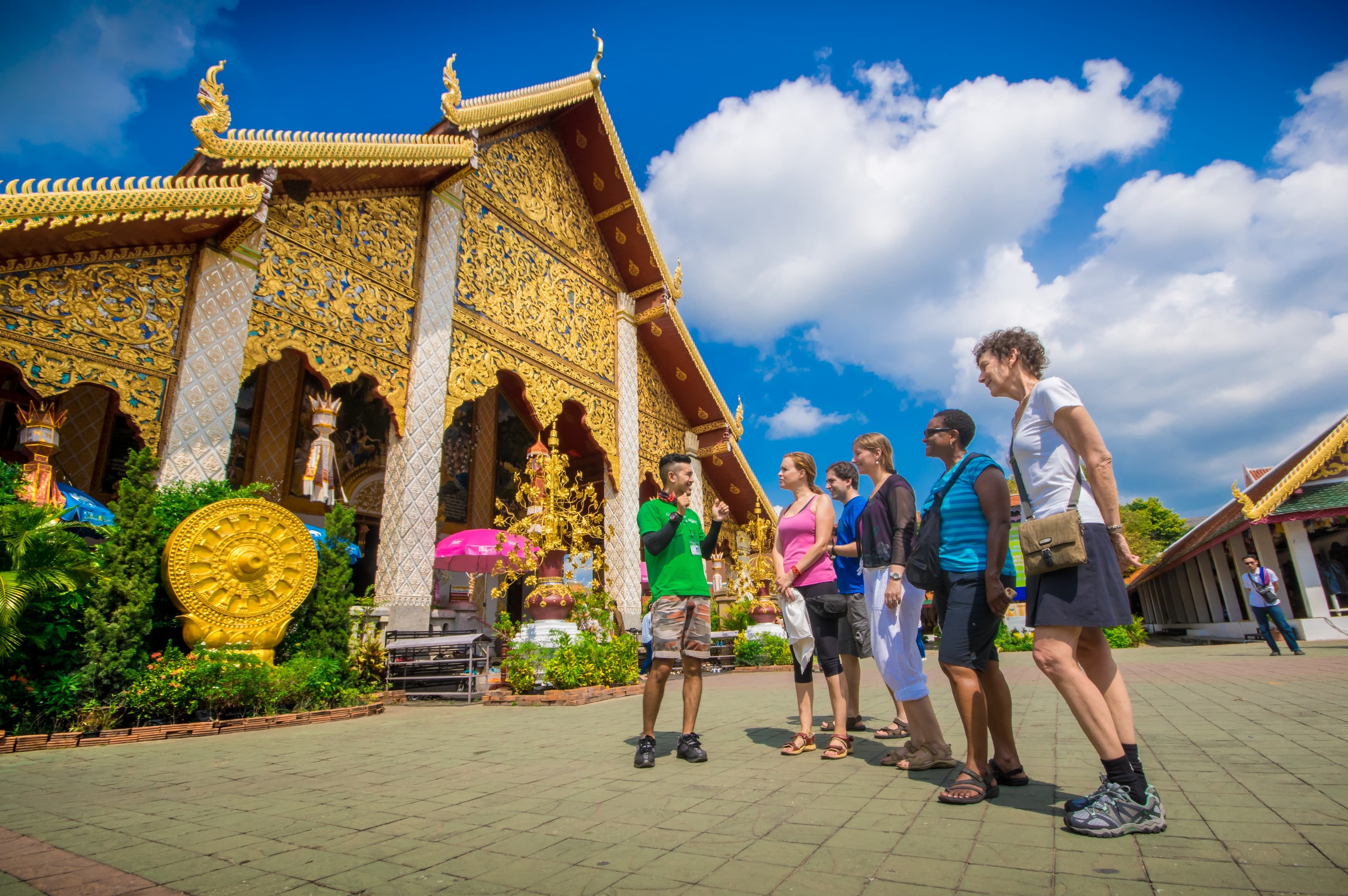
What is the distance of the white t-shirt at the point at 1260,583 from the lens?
382 inches

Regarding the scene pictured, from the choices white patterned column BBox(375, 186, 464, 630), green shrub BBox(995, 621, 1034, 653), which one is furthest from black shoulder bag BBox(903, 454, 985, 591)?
green shrub BBox(995, 621, 1034, 653)

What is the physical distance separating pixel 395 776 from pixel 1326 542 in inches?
768

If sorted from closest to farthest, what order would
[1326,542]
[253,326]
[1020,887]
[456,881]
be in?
[1020,887], [456,881], [253,326], [1326,542]

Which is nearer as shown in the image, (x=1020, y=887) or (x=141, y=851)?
(x=1020, y=887)

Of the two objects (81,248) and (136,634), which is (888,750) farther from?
(81,248)

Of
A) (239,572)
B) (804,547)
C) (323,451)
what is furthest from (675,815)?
(323,451)

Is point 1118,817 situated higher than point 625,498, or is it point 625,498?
point 625,498

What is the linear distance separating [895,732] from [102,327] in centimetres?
742

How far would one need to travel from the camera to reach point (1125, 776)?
6.78 ft

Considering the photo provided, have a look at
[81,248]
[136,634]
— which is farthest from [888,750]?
[81,248]

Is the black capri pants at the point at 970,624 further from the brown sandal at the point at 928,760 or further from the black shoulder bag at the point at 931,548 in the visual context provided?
the brown sandal at the point at 928,760

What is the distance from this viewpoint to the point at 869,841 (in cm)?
202

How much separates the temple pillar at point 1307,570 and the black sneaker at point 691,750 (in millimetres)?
14318

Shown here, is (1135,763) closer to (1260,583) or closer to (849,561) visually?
(849,561)
